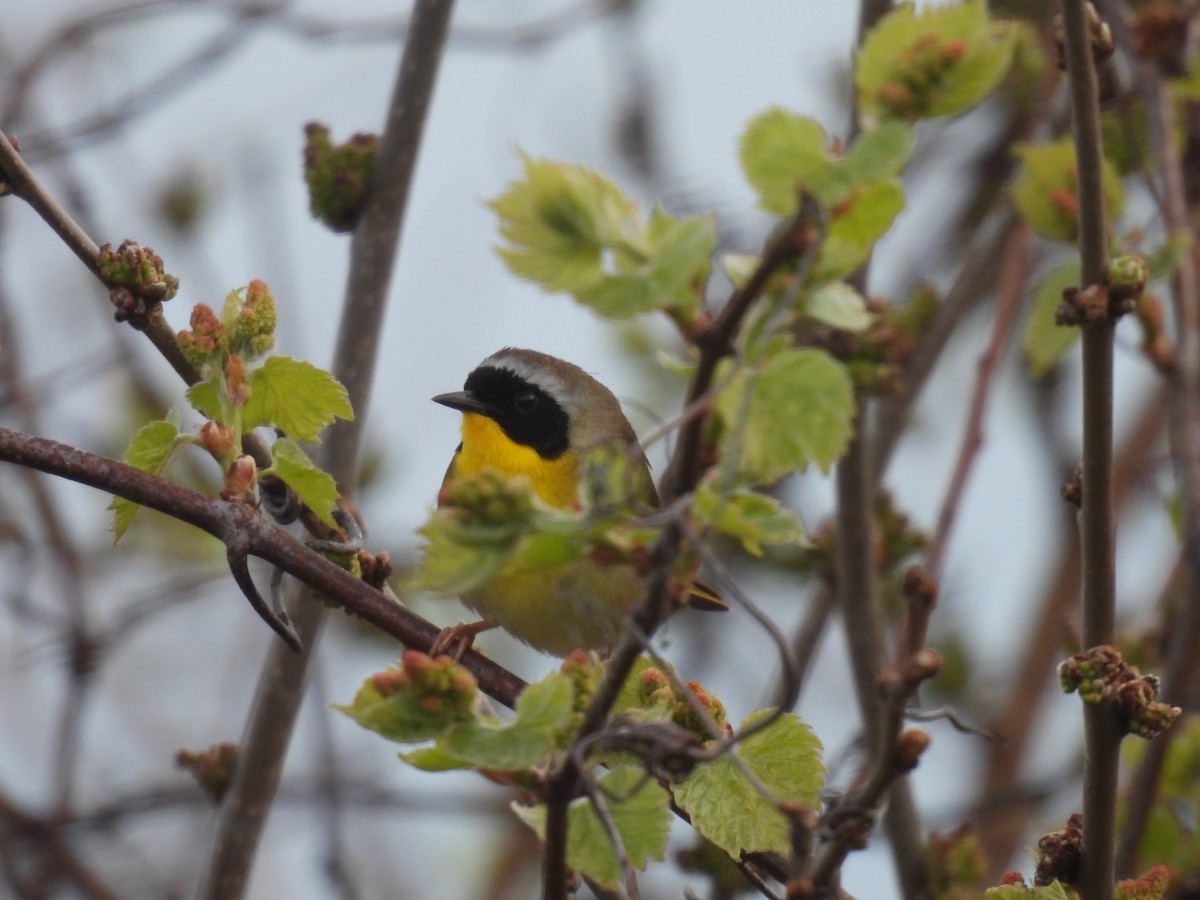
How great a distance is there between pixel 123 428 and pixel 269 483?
134 inches

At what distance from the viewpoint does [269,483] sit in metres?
2.05

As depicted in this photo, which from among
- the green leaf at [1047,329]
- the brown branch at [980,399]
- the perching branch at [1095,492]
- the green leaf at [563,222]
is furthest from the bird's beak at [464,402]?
the green leaf at [563,222]

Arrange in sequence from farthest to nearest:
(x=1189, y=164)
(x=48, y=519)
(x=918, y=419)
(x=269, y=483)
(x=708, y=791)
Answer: (x=918, y=419), (x=48, y=519), (x=1189, y=164), (x=269, y=483), (x=708, y=791)

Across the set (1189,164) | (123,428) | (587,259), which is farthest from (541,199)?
(123,428)

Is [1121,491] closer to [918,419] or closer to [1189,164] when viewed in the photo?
[918,419]

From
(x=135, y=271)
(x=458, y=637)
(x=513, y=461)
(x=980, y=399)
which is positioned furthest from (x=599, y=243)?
(x=513, y=461)

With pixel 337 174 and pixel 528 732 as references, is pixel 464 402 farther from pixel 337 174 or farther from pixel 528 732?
pixel 528 732

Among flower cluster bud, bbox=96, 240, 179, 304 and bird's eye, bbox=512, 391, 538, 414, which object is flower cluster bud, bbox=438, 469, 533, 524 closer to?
flower cluster bud, bbox=96, 240, 179, 304

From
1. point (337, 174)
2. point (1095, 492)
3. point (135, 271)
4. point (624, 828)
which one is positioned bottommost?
point (624, 828)

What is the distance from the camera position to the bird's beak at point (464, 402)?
362 cm

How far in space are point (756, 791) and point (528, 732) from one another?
44cm

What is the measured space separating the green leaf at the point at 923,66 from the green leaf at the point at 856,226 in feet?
0.26

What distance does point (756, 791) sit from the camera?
1.74 meters

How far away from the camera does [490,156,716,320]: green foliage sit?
4.08 ft
